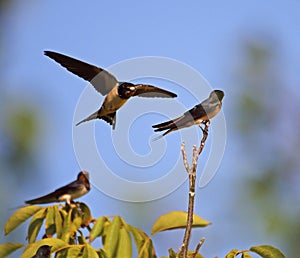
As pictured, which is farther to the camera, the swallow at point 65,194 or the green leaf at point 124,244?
the swallow at point 65,194

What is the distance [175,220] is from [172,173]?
24 cm

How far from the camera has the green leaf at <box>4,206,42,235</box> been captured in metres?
3.54

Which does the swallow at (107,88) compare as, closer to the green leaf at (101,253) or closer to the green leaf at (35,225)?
the green leaf at (35,225)

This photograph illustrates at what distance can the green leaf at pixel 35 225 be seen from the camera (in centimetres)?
336

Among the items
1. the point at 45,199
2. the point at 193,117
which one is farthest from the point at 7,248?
the point at 45,199

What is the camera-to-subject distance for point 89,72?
4.26 m

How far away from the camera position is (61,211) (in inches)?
138

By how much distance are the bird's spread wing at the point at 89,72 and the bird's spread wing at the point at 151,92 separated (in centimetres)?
32

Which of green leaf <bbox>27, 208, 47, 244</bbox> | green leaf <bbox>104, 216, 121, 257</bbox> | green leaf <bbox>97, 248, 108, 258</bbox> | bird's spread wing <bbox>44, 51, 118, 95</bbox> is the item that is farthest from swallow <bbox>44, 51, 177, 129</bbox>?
green leaf <bbox>97, 248, 108, 258</bbox>

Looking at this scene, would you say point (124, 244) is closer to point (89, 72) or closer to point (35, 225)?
point (35, 225)

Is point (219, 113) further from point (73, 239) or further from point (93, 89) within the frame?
point (93, 89)

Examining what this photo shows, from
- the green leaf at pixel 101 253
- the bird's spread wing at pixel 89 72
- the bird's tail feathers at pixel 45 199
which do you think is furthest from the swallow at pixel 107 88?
the green leaf at pixel 101 253

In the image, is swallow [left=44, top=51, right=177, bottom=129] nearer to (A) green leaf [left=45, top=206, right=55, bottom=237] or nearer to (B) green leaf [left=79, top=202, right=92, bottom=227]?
(B) green leaf [left=79, top=202, right=92, bottom=227]

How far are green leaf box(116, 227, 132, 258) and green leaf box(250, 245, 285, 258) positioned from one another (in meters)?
0.53
